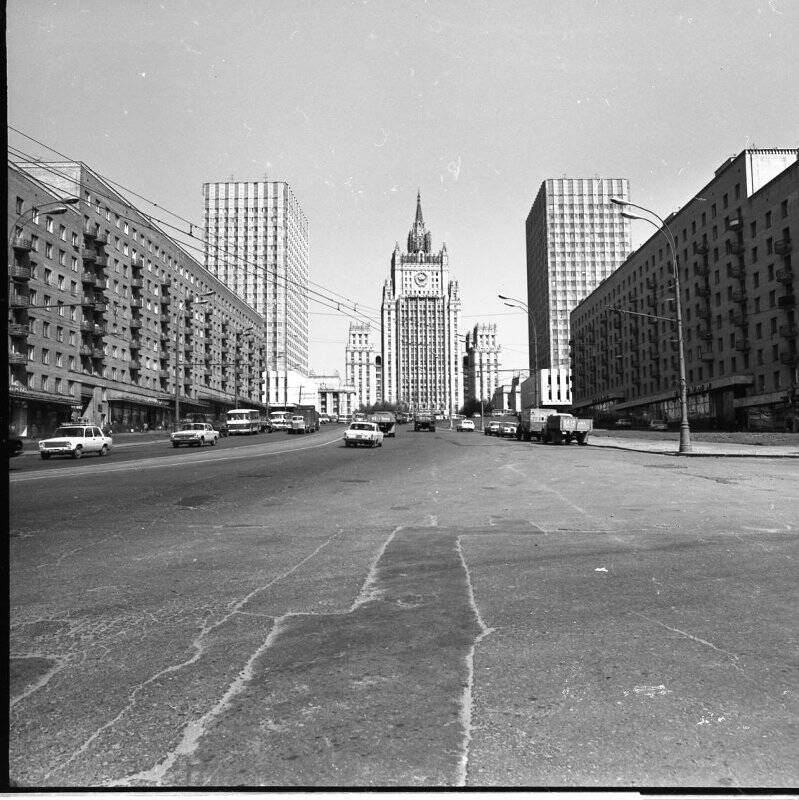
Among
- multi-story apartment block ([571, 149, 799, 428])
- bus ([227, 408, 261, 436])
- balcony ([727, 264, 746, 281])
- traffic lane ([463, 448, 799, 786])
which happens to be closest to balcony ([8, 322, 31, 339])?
bus ([227, 408, 261, 436])

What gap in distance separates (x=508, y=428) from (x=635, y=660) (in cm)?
5381

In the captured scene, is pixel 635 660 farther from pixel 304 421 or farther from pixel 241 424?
pixel 304 421

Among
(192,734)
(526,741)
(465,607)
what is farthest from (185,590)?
(526,741)

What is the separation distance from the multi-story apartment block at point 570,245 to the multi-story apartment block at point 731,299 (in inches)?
3017

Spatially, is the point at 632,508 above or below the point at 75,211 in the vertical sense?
below

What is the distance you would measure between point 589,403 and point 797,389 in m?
66.0

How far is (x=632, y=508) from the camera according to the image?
968cm

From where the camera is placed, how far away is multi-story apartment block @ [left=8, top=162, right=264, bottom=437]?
50.9 meters

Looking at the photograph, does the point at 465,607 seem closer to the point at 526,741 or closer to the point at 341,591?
the point at 341,591

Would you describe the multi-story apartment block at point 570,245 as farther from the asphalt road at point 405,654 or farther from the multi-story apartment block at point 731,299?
the asphalt road at point 405,654

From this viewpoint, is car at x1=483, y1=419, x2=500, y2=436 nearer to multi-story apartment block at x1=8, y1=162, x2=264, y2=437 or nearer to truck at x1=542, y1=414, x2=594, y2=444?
truck at x1=542, y1=414, x2=594, y2=444

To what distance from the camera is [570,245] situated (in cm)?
16488

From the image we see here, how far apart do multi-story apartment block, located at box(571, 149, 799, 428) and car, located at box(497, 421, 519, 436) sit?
1413 cm

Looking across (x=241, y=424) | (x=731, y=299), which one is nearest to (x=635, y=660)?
(x=241, y=424)
